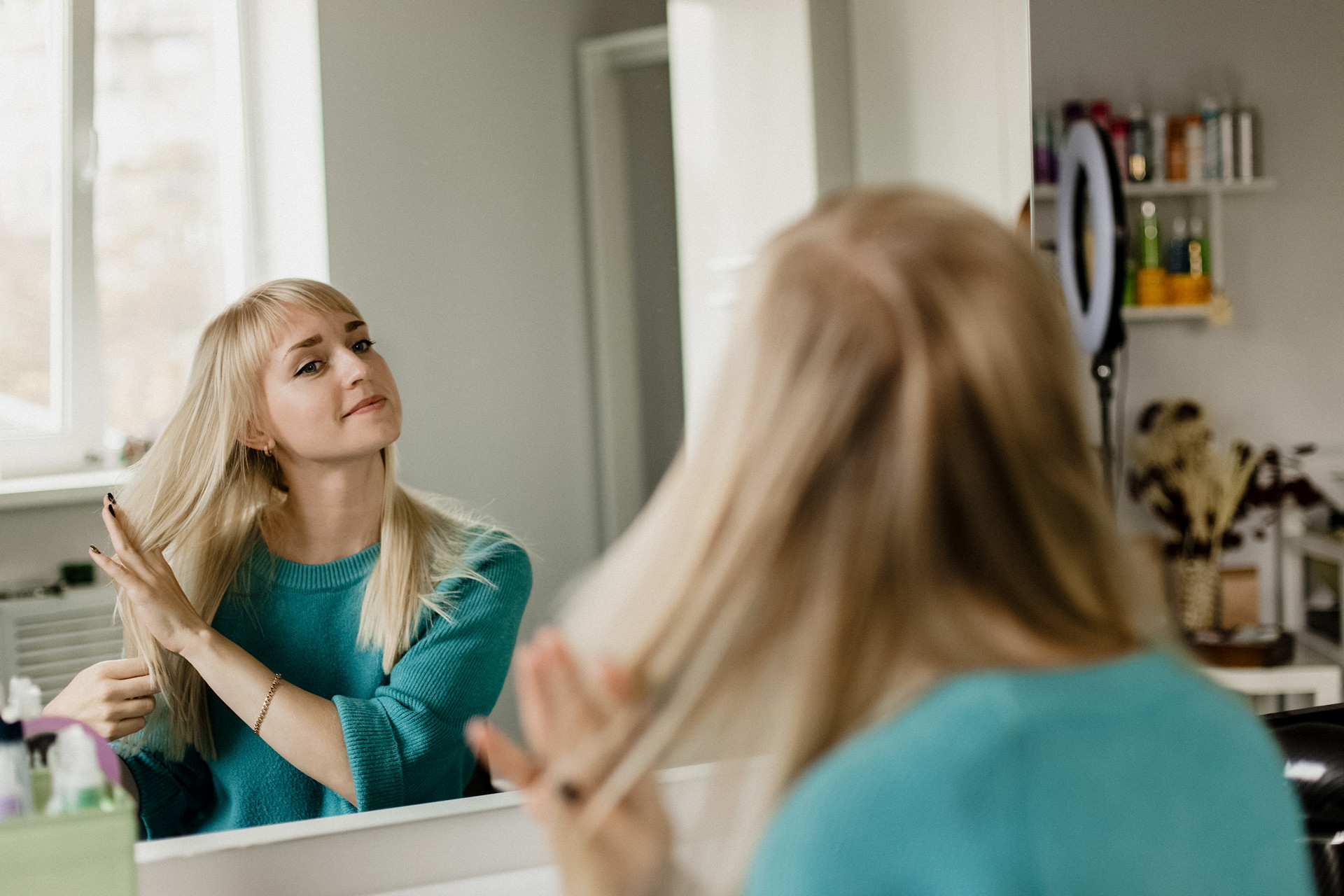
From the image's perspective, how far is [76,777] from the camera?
731 mm

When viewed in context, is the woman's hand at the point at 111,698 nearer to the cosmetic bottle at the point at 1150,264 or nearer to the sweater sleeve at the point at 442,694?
the sweater sleeve at the point at 442,694

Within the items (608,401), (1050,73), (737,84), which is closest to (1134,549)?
(608,401)

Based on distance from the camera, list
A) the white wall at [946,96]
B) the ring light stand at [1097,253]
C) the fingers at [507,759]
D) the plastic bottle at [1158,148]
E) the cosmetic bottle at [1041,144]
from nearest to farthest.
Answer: the fingers at [507,759] → the white wall at [946,96] → the cosmetic bottle at [1041,144] → the ring light stand at [1097,253] → the plastic bottle at [1158,148]

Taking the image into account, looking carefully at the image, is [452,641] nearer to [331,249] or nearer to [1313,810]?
[331,249]

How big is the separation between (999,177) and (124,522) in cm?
85

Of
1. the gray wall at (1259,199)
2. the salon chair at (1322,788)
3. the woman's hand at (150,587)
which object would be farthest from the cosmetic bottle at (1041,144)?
the woman's hand at (150,587)

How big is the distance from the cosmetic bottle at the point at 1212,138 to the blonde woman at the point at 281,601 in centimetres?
160

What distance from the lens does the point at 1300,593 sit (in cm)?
172

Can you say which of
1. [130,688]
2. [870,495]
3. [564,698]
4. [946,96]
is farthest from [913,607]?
[946,96]

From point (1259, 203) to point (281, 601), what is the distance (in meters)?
1.73

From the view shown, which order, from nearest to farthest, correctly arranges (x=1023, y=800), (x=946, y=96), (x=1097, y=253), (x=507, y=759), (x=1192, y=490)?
1. (x=1023, y=800)
2. (x=507, y=759)
3. (x=946, y=96)
4. (x=1097, y=253)
5. (x=1192, y=490)

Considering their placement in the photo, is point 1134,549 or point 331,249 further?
point 331,249

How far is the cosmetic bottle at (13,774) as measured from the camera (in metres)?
0.72

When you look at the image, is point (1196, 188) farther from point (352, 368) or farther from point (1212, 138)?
point (352, 368)
